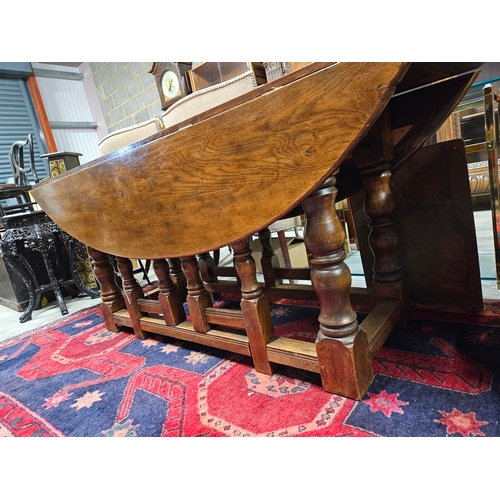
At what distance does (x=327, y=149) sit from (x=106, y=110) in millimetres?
5180

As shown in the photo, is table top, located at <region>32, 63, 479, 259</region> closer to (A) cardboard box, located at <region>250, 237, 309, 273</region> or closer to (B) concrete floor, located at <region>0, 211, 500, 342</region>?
(B) concrete floor, located at <region>0, 211, 500, 342</region>

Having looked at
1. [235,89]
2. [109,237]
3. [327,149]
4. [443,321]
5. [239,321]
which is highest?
[235,89]

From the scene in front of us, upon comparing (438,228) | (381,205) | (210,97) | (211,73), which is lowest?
(438,228)

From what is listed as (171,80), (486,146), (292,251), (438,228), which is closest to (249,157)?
(438,228)

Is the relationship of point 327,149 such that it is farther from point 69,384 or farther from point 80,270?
point 80,270

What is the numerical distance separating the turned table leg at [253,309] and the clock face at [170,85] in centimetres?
288

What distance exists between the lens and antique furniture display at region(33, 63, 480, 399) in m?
0.63

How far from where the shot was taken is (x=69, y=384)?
1149 mm

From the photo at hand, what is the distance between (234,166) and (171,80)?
305 cm

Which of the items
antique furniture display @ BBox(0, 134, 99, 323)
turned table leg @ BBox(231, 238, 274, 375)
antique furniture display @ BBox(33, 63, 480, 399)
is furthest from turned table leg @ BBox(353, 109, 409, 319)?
antique furniture display @ BBox(0, 134, 99, 323)

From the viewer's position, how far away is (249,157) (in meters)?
0.73

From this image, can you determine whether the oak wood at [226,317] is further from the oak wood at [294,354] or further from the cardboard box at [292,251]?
the cardboard box at [292,251]

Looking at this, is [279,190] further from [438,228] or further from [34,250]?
[34,250]
